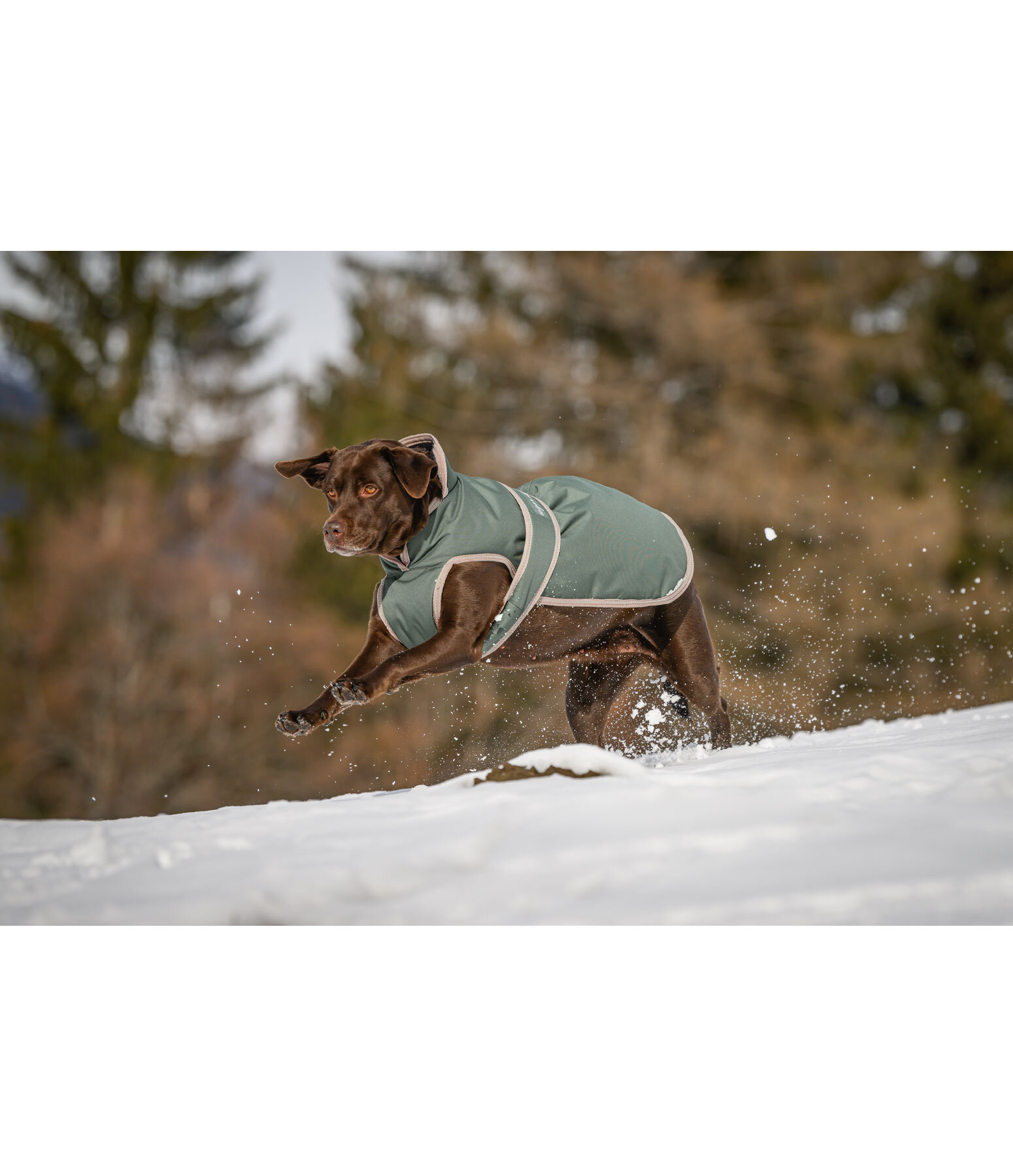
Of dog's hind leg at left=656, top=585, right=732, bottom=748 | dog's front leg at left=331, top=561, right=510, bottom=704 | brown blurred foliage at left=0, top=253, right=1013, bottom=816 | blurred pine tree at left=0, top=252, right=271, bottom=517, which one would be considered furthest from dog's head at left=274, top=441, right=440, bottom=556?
blurred pine tree at left=0, top=252, right=271, bottom=517

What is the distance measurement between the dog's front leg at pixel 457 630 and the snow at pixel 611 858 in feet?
1.23

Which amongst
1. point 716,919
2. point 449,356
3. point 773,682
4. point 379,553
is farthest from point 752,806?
point 449,356

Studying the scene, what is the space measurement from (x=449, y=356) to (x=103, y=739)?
5.29 meters

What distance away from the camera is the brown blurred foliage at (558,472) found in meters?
8.71

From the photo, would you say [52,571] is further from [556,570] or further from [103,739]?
[556,570]

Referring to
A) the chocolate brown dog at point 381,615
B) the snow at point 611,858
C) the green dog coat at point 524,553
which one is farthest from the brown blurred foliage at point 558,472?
the snow at point 611,858

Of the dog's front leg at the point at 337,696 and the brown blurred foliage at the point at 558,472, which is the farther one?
the brown blurred foliage at the point at 558,472

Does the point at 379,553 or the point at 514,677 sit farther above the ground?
the point at 379,553

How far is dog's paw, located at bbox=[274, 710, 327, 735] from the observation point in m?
2.28

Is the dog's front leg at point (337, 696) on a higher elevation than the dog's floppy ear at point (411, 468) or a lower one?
lower

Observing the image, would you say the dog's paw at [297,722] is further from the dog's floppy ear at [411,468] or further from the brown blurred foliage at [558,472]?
the brown blurred foliage at [558,472]

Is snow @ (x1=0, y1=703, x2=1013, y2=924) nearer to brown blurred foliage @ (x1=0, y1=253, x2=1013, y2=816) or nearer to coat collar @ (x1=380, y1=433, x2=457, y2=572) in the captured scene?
coat collar @ (x1=380, y1=433, x2=457, y2=572)

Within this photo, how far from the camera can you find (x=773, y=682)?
6.91 meters

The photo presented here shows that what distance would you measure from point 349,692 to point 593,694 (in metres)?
1.18
